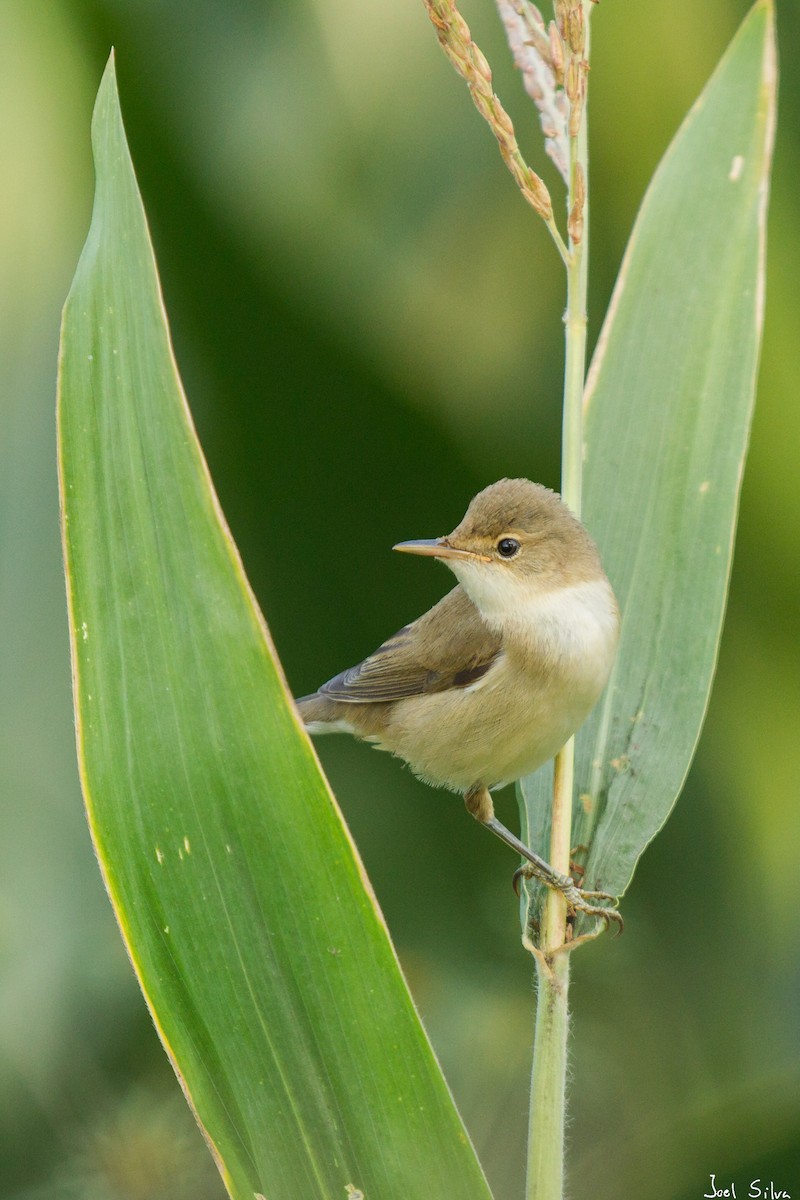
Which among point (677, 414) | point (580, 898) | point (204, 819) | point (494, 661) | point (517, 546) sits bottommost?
point (580, 898)

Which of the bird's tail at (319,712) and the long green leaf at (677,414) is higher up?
the long green leaf at (677,414)

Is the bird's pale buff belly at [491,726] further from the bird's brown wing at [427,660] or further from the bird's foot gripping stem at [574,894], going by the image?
the bird's foot gripping stem at [574,894]

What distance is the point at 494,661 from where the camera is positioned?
230 cm

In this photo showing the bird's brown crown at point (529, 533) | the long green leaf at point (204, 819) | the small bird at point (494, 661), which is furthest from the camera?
the bird's brown crown at point (529, 533)

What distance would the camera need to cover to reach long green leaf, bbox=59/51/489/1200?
1255 millimetres

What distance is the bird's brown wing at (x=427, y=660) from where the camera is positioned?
236cm

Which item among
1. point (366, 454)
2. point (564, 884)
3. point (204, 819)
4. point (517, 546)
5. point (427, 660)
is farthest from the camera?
point (427, 660)

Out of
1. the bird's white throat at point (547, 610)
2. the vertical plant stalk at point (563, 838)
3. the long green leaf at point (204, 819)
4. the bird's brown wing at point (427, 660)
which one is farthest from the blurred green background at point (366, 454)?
the long green leaf at point (204, 819)

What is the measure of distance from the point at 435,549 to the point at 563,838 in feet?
1.90

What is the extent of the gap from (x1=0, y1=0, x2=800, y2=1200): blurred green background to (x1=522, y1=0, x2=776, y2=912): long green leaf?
14.3 inches

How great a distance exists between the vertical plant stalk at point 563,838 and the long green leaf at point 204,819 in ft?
→ 0.54

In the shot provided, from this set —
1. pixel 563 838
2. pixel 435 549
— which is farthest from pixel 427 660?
pixel 563 838

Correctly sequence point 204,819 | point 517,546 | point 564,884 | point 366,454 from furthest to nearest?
point 517,546
point 366,454
point 564,884
point 204,819

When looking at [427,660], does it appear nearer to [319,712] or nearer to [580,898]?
[319,712]
